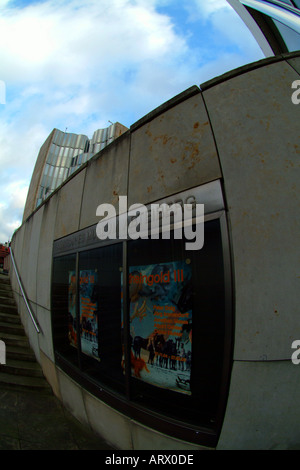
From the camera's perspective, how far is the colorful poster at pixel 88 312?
3.14 m

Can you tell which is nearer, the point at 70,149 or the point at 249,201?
the point at 249,201

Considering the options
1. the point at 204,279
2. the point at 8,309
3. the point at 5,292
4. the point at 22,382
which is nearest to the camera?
the point at 204,279

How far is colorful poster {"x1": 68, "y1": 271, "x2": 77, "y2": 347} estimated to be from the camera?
3569mm

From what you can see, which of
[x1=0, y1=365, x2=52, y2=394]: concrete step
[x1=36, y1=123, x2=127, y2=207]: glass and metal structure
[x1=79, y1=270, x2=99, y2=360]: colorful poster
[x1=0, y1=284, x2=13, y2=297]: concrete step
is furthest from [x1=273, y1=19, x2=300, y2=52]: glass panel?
[x1=36, y1=123, x2=127, y2=207]: glass and metal structure

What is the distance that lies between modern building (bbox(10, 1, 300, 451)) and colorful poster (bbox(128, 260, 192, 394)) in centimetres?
1

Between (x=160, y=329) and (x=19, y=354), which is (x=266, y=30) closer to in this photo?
(x=160, y=329)

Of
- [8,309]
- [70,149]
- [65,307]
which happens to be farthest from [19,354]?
[70,149]

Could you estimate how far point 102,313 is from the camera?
302cm

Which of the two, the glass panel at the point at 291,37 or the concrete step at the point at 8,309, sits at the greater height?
the glass panel at the point at 291,37

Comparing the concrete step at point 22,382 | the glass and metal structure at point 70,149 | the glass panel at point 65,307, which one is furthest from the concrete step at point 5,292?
the glass and metal structure at point 70,149

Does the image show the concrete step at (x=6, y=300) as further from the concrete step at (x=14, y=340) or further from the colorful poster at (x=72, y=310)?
the colorful poster at (x=72, y=310)

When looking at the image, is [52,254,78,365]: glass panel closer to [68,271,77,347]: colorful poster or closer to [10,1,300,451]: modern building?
[68,271,77,347]: colorful poster

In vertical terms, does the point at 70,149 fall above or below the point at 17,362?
above

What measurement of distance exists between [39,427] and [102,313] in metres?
1.82
